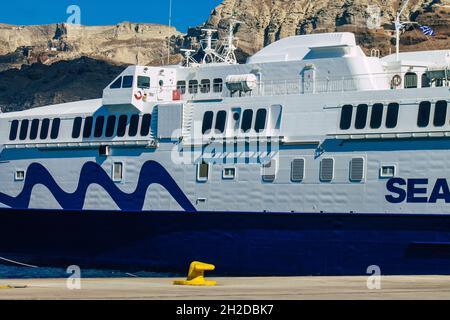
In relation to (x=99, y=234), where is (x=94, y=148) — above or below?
above

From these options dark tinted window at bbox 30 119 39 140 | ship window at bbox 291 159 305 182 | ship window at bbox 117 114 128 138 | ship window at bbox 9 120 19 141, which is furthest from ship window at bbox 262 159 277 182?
ship window at bbox 9 120 19 141

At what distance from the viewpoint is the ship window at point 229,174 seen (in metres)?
28.7

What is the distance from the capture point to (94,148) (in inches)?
1240

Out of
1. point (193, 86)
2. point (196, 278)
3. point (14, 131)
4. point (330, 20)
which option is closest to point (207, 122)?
point (193, 86)

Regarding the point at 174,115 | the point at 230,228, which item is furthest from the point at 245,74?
the point at 230,228

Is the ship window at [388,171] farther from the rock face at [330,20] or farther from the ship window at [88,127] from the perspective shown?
the rock face at [330,20]

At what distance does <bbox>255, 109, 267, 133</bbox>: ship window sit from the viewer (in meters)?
28.4

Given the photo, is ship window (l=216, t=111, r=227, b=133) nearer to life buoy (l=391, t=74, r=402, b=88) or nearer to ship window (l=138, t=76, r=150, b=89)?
ship window (l=138, t=76, r=150, b=89)

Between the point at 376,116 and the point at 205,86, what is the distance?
21.5 feet

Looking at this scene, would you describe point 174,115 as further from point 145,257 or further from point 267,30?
point 267,30

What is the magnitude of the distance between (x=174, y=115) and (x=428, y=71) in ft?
24.2

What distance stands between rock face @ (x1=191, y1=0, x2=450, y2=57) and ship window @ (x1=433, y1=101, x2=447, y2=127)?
9121cm

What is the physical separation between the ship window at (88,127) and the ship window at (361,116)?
8950 mm
